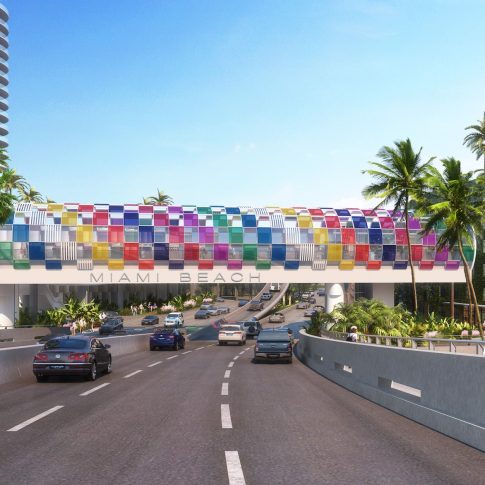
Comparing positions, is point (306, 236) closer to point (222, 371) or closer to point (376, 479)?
point (222, 371)

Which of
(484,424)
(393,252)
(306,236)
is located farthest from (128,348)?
(484,424)

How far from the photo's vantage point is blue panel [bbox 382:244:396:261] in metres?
51.1

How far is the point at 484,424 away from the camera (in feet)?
25.2

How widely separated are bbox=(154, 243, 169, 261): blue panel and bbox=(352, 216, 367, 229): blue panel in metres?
16.3

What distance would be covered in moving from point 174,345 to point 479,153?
154 ft

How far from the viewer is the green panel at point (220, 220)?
50.5 metres

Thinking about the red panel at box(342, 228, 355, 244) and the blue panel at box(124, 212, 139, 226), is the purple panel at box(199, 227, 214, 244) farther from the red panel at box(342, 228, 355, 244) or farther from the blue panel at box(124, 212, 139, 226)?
the red panel at box(342, 228, 355, 244)

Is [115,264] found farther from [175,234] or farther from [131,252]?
[175,234]

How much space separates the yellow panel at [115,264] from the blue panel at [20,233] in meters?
6.78

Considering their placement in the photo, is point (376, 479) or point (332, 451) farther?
point (332, 451)

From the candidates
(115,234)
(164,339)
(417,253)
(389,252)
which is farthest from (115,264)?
(417,253)

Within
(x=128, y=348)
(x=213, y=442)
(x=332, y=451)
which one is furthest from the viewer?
(x=128, y=348)

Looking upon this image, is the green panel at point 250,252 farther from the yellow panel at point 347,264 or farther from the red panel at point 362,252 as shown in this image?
the red panel at point 362,252

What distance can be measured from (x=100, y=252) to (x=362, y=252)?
21.7m
